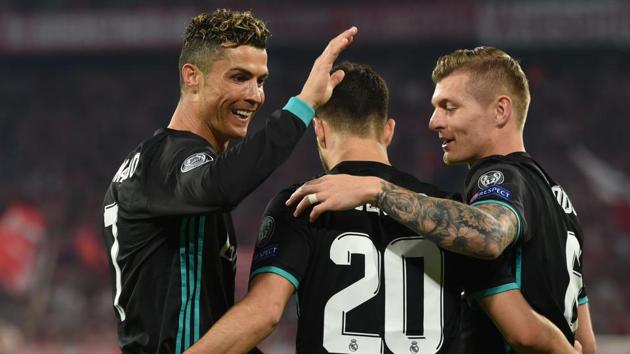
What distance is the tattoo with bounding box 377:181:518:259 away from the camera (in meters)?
3.02

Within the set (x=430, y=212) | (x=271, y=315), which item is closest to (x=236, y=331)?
(x=271, y=315)

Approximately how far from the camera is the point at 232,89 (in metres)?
3.43

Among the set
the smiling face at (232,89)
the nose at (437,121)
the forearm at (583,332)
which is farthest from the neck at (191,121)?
the forearm at (583,332)

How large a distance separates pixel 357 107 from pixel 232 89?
49cm

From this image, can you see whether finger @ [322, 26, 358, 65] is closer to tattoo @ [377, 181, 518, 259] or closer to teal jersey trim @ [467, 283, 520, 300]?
tattoo @ [377, 181, 518, 259]

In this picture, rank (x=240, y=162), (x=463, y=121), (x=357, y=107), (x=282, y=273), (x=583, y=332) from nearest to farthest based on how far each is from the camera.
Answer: (x=240, y=162), (x=282, y=273), (x=357, y=107), (x=463, y=121), (x=583, y=332)

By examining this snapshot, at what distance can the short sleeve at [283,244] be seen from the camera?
312cm

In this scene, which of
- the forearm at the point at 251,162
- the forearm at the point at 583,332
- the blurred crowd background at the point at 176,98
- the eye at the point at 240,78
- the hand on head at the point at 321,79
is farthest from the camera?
the blurred crowd background at the point at 176,98

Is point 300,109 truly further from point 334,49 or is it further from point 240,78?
point 240,78

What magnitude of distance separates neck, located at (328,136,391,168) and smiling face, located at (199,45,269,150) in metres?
0.39

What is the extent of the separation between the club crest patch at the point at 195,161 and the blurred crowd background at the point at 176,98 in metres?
12.7

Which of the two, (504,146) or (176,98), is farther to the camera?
(176,98)

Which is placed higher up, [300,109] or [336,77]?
[336,77]

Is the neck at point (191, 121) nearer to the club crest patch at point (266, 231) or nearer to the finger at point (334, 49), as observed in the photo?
the club crest patch at point (266, 231)
